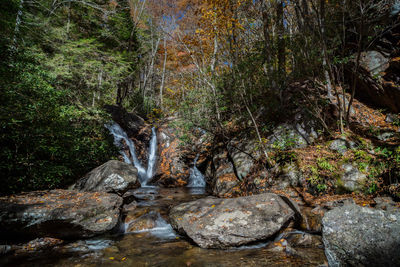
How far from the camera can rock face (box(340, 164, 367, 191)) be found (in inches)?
198

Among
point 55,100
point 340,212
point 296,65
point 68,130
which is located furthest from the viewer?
point 296,65

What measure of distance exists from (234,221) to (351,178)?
3.61 m

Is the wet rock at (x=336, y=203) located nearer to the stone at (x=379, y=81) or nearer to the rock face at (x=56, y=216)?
the stone at (x=379, y=81)

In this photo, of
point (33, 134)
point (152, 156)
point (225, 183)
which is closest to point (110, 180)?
point (33, 134)

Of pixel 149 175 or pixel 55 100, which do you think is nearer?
pixel 55 100

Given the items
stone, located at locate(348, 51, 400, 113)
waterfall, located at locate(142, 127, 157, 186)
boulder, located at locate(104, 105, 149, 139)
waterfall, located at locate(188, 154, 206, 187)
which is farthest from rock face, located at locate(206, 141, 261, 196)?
boulder, located at locate(104, 105, 149, 139)

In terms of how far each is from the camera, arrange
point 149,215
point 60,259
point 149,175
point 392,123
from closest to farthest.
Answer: point 60,259
point 149,215
point 392,123
point 149,175

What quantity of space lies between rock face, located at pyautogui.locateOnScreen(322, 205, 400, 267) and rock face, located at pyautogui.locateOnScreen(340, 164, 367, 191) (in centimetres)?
278

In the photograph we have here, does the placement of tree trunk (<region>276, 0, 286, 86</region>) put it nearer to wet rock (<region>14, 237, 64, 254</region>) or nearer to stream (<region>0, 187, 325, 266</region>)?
stream (<region>0, 187, 325, 266</region>)

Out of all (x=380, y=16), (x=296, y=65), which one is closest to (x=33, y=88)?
(x=296, y=65)

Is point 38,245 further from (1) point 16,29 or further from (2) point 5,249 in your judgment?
(1) point 16,29

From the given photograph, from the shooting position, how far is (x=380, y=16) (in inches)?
232

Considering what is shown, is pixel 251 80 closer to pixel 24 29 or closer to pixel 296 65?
pixel 296 65

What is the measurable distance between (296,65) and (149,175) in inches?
363
